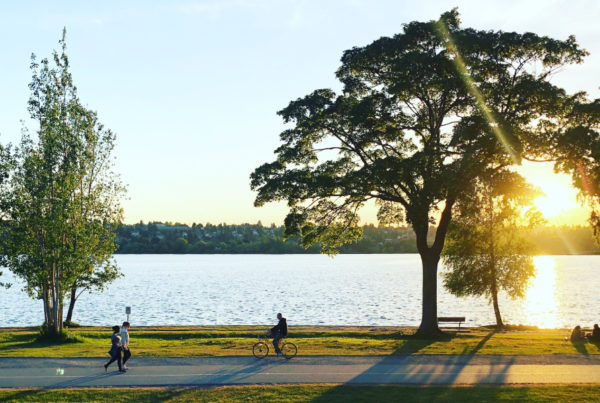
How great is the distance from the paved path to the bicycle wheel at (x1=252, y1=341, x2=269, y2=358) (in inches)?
17.3

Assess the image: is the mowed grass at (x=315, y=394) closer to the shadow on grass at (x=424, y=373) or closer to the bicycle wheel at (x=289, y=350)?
the shadow on grass at (x=424, y=373)

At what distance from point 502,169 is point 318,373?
616 inches

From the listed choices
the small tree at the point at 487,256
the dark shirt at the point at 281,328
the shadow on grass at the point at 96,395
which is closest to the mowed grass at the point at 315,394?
the shadow on grass at the point at 96,395

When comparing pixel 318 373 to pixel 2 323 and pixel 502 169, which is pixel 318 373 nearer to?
pixel 502 169

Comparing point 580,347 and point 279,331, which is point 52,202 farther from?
point 580,347

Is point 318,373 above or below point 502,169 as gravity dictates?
below

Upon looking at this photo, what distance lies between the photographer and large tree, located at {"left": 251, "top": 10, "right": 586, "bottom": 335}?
30.1 m

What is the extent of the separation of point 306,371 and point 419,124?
17.4 m

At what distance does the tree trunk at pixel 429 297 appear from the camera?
35219mm

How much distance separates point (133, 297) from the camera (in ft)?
315

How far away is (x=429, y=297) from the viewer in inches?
1401

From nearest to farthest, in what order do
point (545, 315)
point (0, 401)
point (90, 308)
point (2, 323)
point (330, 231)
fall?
1. point (0, 401)
2. point (330, 231)
3. point (2, 323)
4. point (545, 315)
5. point (90, 308)

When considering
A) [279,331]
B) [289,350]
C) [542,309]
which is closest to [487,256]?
[289,350]

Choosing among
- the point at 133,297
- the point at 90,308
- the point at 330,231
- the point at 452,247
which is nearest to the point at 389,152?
the point at 330,231
